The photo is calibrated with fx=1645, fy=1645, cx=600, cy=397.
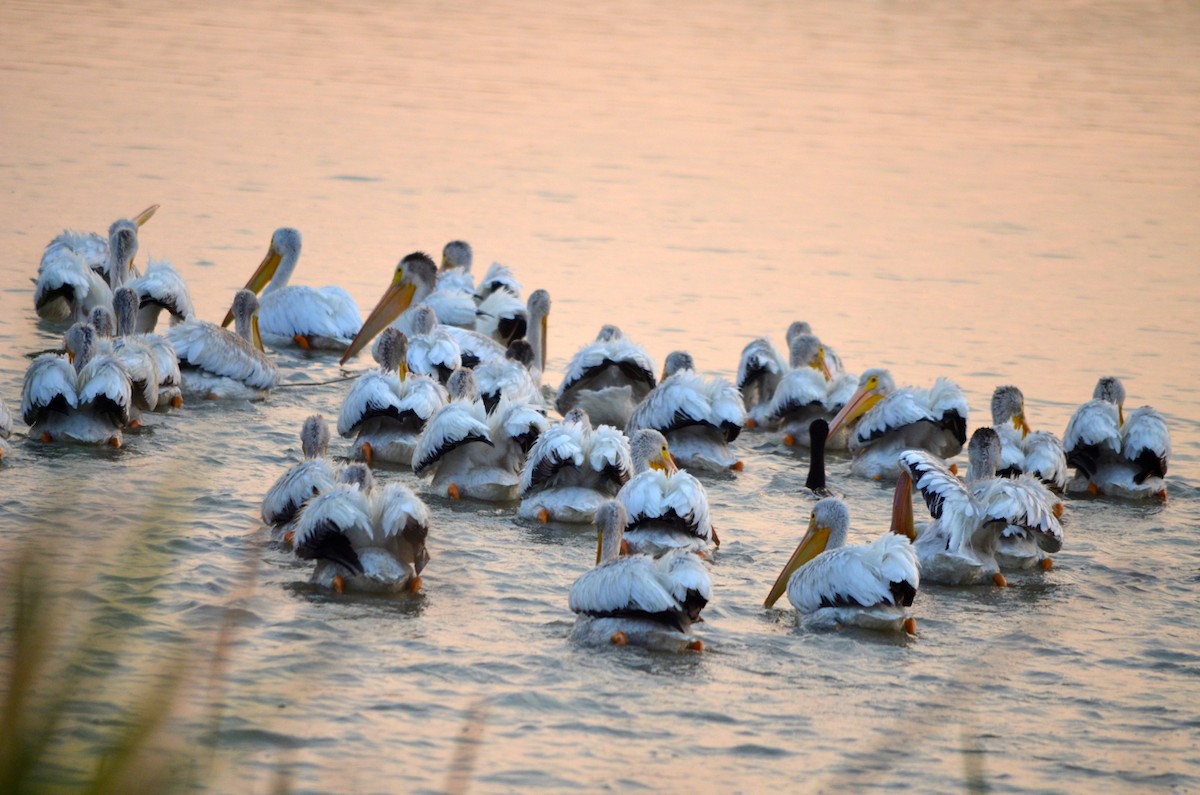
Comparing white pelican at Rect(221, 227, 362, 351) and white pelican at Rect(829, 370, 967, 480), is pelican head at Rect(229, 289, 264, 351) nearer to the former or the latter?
white pelican at Rect(221, 227, 362, 351)

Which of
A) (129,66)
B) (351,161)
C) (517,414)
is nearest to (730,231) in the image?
(351,161)

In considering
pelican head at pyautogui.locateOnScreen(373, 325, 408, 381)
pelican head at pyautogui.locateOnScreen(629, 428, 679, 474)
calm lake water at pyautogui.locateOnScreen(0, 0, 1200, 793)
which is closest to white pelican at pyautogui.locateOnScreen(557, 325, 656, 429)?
calm lake water at pyautogui.locateOnScreen(0, 0, 1200, 793)

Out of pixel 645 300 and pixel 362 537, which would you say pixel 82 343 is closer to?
pixel 362 537

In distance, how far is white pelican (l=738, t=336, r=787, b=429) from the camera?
10.5 meters

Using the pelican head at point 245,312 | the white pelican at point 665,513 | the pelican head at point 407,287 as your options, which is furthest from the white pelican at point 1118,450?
the pelican head at point 245,312

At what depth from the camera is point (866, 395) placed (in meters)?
9.93

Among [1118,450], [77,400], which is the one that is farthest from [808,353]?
[77,400]

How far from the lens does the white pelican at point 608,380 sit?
9.83m

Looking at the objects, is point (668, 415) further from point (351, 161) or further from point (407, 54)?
point (407, 54)

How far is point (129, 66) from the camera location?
22453 millimetres

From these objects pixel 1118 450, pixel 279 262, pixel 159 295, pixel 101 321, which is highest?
pixel 279 262

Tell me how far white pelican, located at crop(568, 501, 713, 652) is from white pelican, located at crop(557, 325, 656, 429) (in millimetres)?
3684

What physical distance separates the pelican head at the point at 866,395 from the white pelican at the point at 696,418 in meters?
0.91

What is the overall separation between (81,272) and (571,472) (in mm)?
4648
